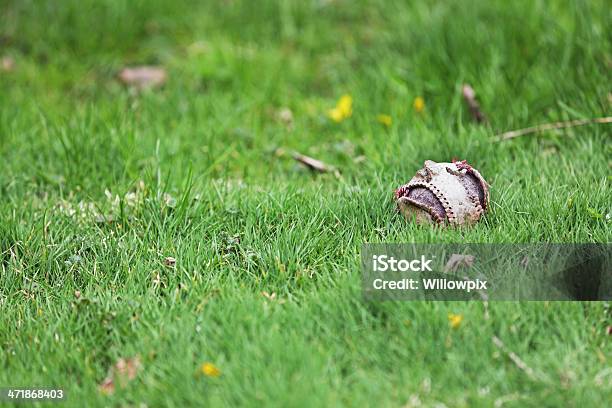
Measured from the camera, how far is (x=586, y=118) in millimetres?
4012

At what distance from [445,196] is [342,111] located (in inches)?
65.2

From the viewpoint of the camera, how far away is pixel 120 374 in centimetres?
256

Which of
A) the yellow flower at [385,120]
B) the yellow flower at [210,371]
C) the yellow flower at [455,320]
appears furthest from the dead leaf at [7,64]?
the yellow flower at [455,320]

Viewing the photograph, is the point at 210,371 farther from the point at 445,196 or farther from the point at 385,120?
the point at 385,120

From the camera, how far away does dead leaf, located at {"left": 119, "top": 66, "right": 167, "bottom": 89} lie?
4.99m

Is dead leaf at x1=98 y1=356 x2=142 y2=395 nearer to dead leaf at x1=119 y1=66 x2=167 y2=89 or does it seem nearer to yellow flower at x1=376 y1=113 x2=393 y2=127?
yellow flower at x1=376 y1=113 x2=393 y2=127

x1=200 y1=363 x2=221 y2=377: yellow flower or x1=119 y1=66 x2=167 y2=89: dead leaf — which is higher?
x1=119 y1=66 x2=167 y2=89: dead leaf

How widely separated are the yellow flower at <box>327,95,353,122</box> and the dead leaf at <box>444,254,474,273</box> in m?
1.82

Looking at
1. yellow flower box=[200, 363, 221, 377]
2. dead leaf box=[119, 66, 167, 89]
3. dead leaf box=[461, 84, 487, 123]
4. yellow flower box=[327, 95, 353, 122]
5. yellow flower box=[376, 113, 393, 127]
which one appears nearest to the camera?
yellow flower box=[200, 363, 221, 377]

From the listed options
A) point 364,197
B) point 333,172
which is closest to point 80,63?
point 333,172

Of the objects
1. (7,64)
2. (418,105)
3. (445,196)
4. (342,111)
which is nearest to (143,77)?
(7,64)

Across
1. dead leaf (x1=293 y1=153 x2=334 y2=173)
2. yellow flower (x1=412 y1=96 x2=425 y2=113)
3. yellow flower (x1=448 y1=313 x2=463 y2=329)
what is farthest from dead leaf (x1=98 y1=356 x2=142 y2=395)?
yellow flower (x1=412 y1=96 x2=425 y2=113)

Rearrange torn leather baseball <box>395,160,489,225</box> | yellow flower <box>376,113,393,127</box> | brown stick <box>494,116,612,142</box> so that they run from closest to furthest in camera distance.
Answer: torn leather baseball <box>395,160,489,225</box>, brown stick <box>494,116,612,142</box>, yellow flower <box>376,113,393,127</box>

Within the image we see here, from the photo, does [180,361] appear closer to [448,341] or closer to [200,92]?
[448,341]
